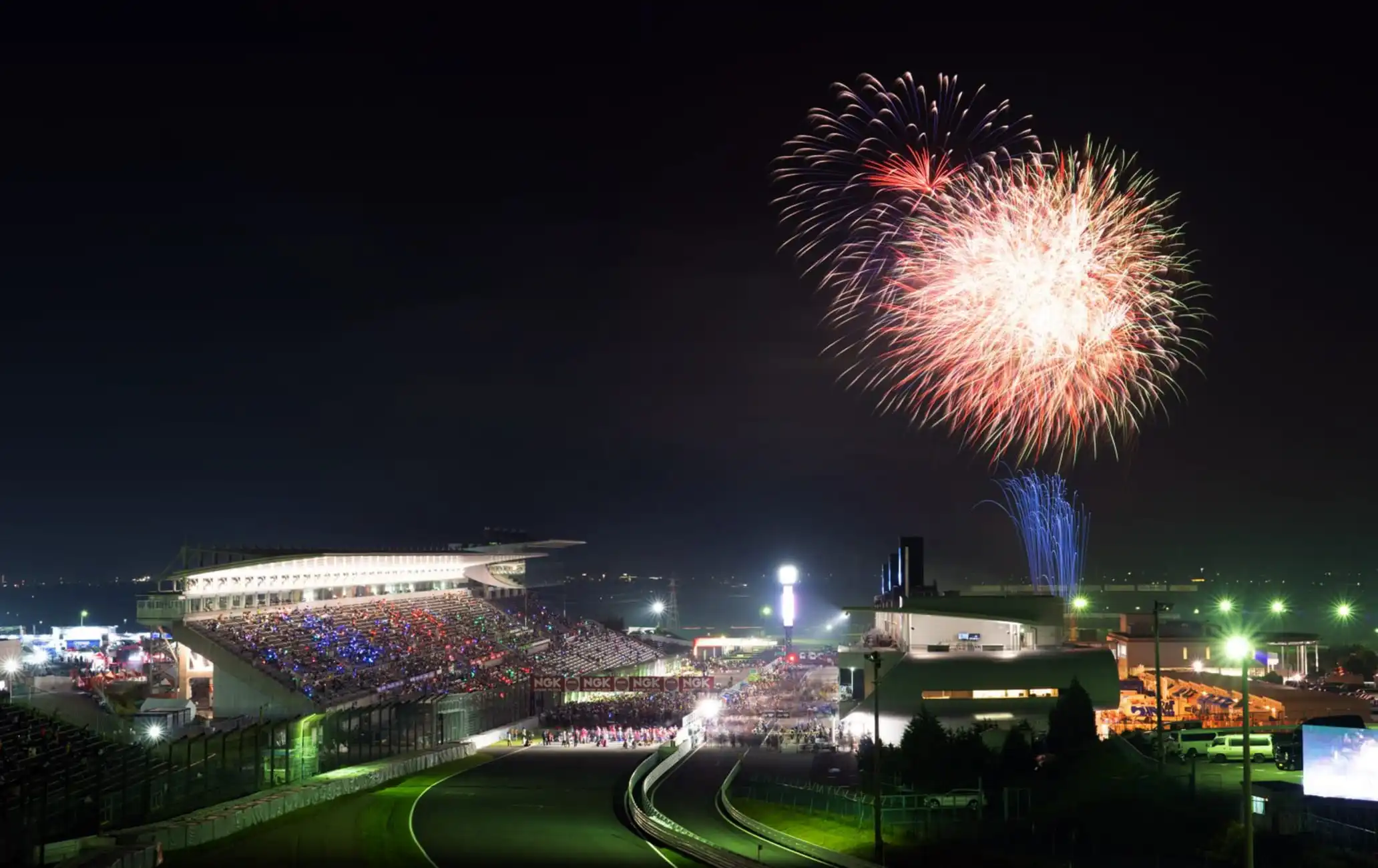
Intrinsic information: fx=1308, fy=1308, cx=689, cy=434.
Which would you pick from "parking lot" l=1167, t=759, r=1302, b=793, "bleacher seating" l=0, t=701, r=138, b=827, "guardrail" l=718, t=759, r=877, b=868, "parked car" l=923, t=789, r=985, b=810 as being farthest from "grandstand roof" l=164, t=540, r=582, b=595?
"parking lot" l=1167, t=759, r=1302, b=793

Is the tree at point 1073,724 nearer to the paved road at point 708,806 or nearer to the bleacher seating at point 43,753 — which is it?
the paved road at point 708,806

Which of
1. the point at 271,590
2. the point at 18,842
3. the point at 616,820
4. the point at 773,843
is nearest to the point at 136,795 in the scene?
the point at 18,842

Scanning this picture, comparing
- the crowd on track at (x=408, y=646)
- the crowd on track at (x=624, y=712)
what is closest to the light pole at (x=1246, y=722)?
the crowd on track at (x=408, y=646)

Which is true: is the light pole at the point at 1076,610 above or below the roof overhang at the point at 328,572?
below

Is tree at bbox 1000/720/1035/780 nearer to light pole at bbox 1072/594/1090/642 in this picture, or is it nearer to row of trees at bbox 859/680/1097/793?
row of trees at bbox 859/680/1097/793

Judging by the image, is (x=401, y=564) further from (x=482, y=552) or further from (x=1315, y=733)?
(x=1315, y=733)
